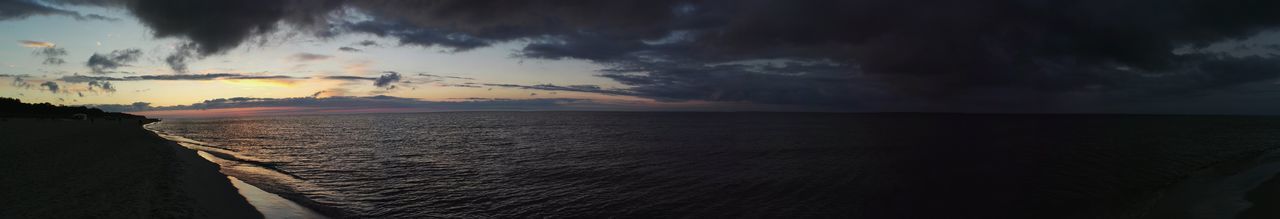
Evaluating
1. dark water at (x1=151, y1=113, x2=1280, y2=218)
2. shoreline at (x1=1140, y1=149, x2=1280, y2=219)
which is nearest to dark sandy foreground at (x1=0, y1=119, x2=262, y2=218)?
dark water at (x1=151, y1=113, x2=1280, y2=218)

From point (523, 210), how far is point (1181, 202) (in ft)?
90.5

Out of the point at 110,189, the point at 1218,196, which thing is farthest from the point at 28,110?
the point at 1218,196

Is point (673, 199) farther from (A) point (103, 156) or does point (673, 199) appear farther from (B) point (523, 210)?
(A) point (103, 156)

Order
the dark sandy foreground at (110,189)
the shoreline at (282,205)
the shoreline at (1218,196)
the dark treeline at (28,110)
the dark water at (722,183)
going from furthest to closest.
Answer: the dark treeline at (28,110) < the dark water at (722,183) < the shoreline at (282,205) < the shoreline at (1218,196) < the dark sandy foreground at (110,189)

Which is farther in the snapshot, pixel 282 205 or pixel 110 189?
pixel 282 205

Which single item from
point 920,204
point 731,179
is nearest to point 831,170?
point 731,179

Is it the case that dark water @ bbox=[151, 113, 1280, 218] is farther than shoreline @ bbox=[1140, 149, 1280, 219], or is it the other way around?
dark water @ bbox=[151, 113, 1280, 218]

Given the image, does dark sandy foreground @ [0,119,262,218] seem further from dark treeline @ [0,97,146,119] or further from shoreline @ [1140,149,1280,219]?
dark treeline @ [0,97,146,119]

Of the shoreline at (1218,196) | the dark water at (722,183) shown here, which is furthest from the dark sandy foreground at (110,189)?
the shoreline at (1218,196)

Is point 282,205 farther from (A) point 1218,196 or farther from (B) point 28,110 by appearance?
(B) point 28,110

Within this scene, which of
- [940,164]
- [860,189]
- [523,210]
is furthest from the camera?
[940,164]

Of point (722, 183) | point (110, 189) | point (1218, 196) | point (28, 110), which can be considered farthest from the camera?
point (28, 110)

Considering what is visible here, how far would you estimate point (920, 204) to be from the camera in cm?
2270

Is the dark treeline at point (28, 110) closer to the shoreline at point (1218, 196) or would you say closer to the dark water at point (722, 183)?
the dark water at point (722, 183)
